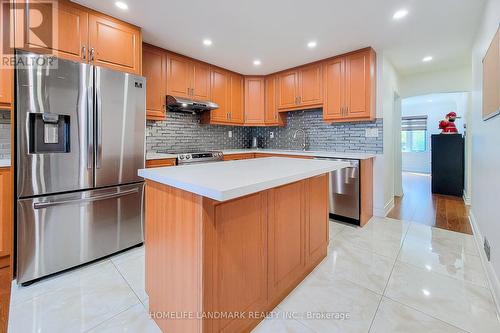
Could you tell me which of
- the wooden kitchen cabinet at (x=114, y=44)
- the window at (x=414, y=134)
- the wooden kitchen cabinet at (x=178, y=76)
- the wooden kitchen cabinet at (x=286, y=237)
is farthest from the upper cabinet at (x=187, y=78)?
the window at (x=414, y=134)

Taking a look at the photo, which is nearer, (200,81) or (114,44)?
(114,44)

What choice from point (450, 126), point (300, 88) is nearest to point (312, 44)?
point (300, 88)

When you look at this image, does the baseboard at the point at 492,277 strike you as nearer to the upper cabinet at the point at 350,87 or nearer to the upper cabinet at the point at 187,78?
the upper cabinet at the point at 350,87

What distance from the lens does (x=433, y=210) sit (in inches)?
145

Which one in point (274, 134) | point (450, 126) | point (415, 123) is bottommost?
point (274, 134)

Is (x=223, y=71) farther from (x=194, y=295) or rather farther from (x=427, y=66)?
(x=194, y=295)

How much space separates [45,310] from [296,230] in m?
1.75

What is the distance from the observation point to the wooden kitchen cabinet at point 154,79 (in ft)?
9.97

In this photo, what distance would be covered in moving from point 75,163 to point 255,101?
10.7 feet

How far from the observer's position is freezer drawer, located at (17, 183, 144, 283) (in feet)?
5.84

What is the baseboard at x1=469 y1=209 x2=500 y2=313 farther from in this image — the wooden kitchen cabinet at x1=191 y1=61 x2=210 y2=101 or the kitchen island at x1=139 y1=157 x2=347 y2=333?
the wooden kitchen cabinet at x1=191 y1=61 x2=210 y2=101

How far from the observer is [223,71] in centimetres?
408

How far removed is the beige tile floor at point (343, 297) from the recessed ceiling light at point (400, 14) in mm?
2388

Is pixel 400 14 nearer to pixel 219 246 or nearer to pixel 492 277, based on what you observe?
pixel 492 277
